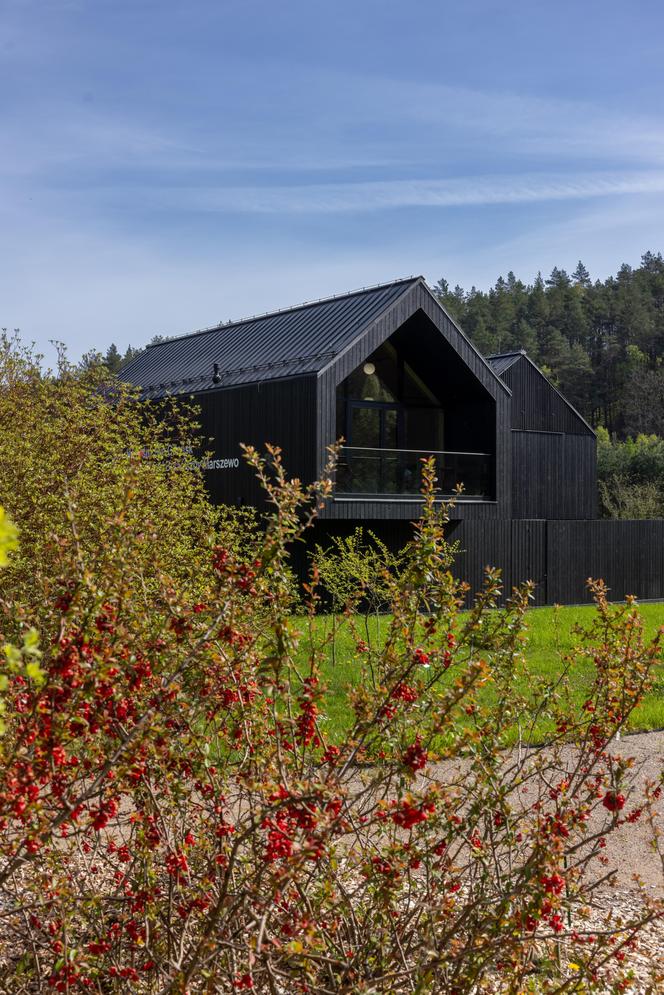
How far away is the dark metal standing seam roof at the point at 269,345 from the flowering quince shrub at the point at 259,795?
15278 millimetres

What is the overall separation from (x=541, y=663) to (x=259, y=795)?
964 cm

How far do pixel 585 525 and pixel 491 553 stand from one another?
3447 mm

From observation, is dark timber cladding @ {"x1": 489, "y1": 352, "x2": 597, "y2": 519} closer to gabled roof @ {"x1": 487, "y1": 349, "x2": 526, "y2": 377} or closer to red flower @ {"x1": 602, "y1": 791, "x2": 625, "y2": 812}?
gabled roof @ {"x1": 487, "y1": 349, "x2": 526, "y2": 377}

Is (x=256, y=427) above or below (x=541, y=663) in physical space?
above

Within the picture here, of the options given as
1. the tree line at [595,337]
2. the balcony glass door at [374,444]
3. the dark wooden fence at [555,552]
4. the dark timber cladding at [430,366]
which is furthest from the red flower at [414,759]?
the tree line at [595,337]

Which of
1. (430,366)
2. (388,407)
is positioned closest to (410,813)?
(388,407)

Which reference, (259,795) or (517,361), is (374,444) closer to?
(517,361)

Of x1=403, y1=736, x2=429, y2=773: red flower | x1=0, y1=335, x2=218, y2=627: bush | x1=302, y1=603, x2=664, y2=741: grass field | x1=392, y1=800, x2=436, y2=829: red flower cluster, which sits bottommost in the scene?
x1=302, y1=603, x2=664, y2=741: grass field

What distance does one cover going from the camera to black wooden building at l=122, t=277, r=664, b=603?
18828mm

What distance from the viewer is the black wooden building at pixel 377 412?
→ 61.8 feet

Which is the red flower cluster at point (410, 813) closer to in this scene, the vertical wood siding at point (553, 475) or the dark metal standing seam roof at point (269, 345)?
the dark metal standing seam roof at point (269, 345)

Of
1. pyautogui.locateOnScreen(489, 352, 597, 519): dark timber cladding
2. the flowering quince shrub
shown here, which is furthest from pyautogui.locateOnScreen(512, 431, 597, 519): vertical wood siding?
the flowering quince shrub

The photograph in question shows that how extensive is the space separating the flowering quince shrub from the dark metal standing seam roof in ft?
50.1

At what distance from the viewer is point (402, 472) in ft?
65.1
